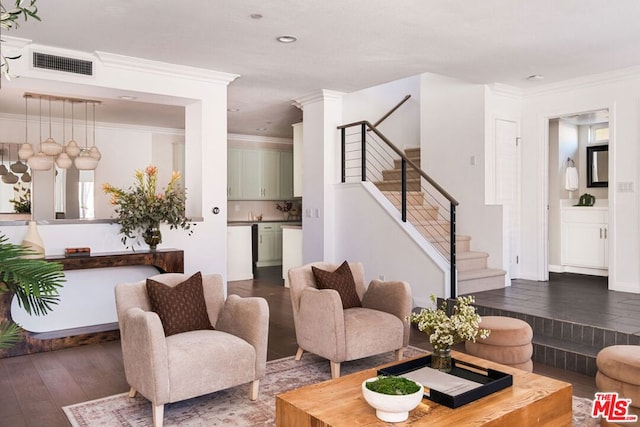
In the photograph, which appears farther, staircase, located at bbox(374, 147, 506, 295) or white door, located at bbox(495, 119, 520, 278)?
white door, located at bbox(495, 119, 520, 278)

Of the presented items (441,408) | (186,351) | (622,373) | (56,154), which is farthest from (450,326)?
(56,154)

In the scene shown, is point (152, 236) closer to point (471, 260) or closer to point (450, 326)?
point (450, 326)

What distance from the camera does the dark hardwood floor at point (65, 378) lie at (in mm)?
3242

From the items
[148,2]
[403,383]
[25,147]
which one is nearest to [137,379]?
[403,383]

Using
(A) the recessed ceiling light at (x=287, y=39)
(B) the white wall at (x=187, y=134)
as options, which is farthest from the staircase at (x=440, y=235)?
(A) the recessed ceiling light at (x=287, y=39)

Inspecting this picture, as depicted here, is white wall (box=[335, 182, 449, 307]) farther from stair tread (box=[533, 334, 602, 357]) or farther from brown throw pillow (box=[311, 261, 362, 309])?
brown throw pillow (box=[311, 261, 362, 309])

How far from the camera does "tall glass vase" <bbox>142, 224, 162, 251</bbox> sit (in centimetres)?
520

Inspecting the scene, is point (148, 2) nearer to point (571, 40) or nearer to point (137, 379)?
point (137, 379)

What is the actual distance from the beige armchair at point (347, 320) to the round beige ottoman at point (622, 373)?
4.61 feet

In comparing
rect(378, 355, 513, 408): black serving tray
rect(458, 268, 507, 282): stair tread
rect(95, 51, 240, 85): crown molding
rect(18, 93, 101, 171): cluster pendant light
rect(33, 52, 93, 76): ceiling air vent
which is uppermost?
rect(95, 51, 240, 85): crown molding

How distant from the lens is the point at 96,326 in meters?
5.07

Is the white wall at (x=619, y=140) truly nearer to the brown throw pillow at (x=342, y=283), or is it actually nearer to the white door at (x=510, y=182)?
the white door at (x=510, y=182)

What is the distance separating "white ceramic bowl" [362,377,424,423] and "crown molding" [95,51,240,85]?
13.8 feet

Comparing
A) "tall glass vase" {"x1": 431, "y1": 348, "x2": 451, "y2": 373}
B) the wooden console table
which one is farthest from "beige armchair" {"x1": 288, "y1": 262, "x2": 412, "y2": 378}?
the wooden console table
